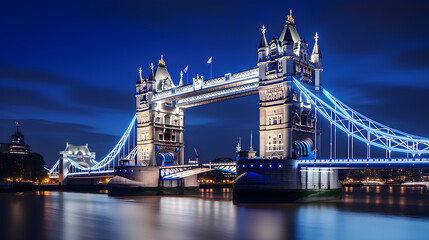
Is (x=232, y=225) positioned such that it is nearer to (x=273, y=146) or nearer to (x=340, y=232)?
(x=340, y=232)

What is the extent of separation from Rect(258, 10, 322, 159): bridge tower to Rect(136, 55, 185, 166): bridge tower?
81.2 ft

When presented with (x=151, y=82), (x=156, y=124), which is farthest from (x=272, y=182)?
(x=151, y=82)

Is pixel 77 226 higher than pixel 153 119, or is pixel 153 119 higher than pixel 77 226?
pixel 153 119

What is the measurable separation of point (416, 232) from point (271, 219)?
403 inches

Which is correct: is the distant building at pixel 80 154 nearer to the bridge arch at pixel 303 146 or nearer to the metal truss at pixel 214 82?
the metal truss at pixel 214 82

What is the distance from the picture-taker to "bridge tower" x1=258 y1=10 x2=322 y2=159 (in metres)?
50.7

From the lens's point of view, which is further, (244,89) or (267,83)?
(244,89)

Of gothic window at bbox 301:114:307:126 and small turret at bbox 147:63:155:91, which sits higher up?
small turret at bbox 147:63:155:91

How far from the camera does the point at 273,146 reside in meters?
51.8

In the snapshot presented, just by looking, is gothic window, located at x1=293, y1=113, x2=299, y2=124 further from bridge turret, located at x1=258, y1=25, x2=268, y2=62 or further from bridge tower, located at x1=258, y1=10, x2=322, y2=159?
bridge turret, located at x1=258, y1=25, x2=268, y2=62

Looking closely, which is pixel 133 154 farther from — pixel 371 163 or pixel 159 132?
pixel 371 163

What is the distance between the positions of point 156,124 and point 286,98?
28.3 meters

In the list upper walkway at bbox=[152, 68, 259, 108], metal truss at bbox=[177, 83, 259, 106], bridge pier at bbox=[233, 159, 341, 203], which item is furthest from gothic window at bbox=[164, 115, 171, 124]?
bridge pier at bbox=[233, 159, 341, 203]

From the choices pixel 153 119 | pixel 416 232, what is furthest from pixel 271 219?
pixel 153 119
